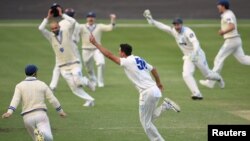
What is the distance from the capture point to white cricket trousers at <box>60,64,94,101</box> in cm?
2228

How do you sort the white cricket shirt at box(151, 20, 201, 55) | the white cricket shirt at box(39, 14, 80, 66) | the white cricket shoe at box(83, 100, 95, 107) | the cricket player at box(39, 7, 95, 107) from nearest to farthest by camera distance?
1. the cricket player at box(39, 7, 95, 107)
2. the white cricket shirt at box(39, 14, 80, 66)
3. the white cricket shoe at box(83, 100, 95, 107)
4. the white cricket shirt at box(151, 20, 201, 55)

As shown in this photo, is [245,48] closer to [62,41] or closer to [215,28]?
[215,28]

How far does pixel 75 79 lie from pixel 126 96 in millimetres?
3608

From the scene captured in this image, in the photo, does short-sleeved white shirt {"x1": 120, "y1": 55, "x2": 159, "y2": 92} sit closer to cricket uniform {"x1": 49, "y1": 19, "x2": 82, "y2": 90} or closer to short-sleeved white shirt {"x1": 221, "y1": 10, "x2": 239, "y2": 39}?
cricket uniform {"x1": 49, "y1": 19, "x2": 82, "y2": 90}

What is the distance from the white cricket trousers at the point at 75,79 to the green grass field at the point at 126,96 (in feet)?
1.71

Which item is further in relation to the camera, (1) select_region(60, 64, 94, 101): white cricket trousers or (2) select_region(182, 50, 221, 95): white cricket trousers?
(2) select_region(182, 50, 221, 95): white cricket trousers

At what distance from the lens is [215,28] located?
4462 centimetres

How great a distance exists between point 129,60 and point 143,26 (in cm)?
2877

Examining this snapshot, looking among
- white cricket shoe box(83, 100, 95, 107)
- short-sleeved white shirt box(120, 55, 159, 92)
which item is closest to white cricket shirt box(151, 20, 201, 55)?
white cricket shoe box(83, 100, 95, 107)

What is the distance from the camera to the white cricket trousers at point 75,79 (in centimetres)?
2228

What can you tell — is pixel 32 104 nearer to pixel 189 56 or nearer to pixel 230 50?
pixel 189 56

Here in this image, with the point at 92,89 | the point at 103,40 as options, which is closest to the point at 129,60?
the point at 92,89

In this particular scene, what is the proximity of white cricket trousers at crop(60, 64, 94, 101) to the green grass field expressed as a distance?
52cm

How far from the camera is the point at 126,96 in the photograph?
2567cm
